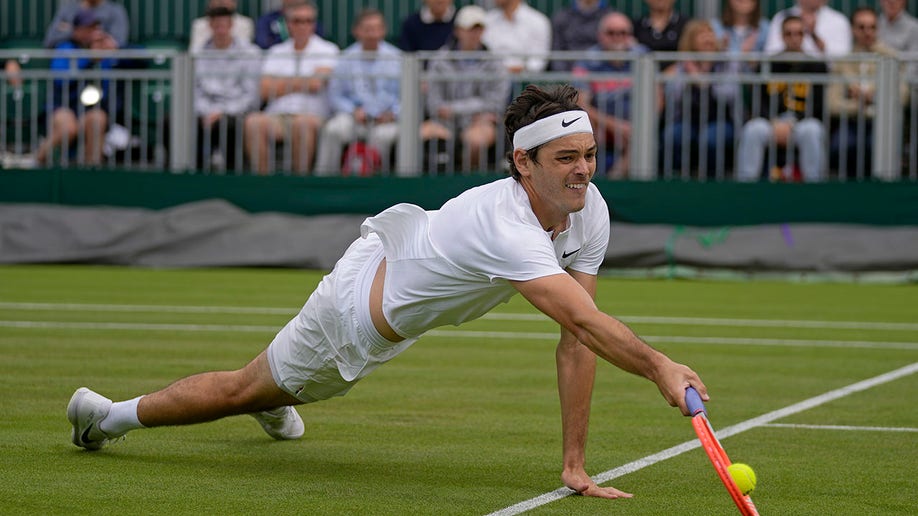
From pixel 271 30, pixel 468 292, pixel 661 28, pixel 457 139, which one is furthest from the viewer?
pixel 271 30

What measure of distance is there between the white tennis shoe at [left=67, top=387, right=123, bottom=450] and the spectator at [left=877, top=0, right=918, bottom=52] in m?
15.2

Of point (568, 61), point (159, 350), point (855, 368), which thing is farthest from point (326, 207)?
point (855, 368)

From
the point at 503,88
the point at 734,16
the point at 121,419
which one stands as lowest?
the point at 121,419

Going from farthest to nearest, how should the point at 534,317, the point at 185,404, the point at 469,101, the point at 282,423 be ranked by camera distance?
the point at 469,101, the point at 534,317, the point at 282,423, the point at 185,404

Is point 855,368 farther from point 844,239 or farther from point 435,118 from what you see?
point 435,118

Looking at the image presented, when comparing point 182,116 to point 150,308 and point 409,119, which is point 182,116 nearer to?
point 409,119

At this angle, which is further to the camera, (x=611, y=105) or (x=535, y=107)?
(x=611, y=105)

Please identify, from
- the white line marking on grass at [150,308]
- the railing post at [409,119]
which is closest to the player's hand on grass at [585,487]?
the white line marking on grass at [150,308]

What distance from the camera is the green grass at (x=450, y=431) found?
636 centimetres

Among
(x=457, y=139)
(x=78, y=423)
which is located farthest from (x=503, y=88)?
(x=78, y=423)

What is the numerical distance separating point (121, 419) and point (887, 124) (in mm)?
13027

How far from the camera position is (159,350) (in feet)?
36.4

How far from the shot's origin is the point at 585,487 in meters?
6.45

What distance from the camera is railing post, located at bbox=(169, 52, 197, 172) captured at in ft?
64.3
